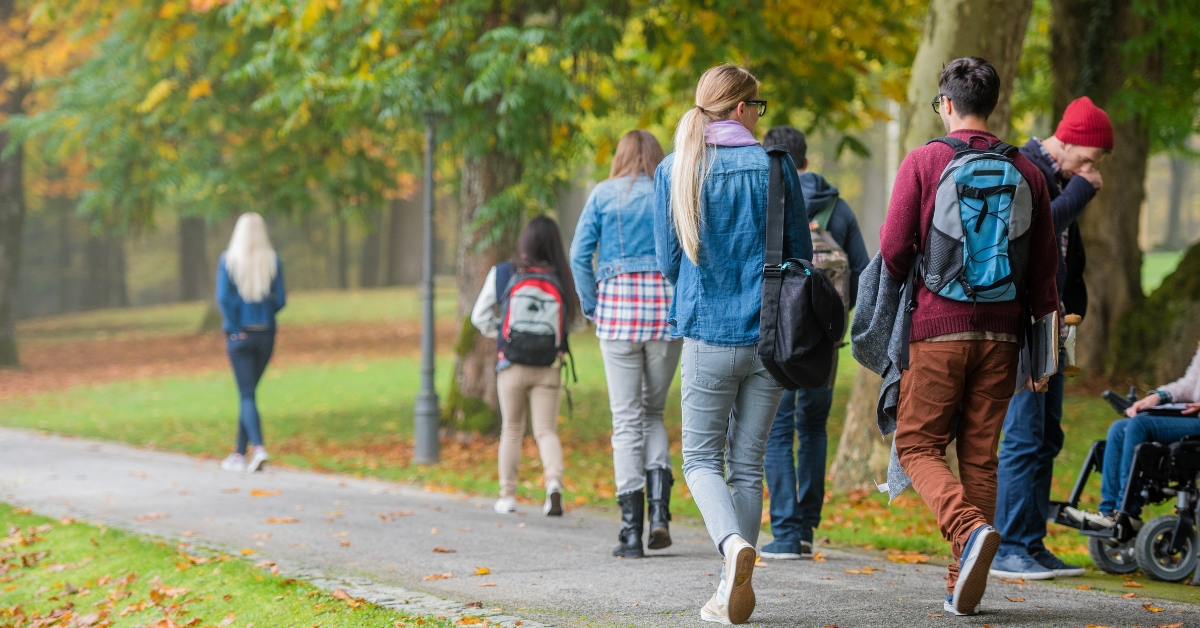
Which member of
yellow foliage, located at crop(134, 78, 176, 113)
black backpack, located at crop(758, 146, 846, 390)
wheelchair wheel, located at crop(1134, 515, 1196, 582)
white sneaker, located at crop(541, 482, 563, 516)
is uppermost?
yellow foliage, located at crop(134, 78, 176, 113)

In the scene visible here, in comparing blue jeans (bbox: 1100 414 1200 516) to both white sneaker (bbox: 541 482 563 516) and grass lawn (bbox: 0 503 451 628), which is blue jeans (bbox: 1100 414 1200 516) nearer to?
grass lawn (bbox: 0 503 451 628)

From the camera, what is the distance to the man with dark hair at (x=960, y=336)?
4.04m

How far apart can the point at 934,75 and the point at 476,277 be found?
16.7 ft

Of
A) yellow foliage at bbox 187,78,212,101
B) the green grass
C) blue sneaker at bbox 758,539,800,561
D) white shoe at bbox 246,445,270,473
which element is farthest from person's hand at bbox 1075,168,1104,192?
the green grass

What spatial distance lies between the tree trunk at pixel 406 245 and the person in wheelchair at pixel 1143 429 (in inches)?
1228

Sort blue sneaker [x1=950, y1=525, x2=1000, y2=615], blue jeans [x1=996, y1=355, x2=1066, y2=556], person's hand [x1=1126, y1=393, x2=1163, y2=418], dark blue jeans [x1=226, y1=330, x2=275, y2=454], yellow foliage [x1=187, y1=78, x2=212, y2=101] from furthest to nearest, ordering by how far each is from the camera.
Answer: yellow foliage [x1=187, y1=78, x2=212, y2=101] < dark blue jeans [x1=226, y1=330, x2=275, y2=454] < person's hand [x1=1126, y1=393, x2=1163, y2=418] < blue jeans [x1=996, y1=355, x2=1066, y2=556] < blue sneaker [x1=950, y1=525, x2=1000, y2=615]

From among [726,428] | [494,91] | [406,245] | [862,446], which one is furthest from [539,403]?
[406,245]

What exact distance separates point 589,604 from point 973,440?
1.69 m

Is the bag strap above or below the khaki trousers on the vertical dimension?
above

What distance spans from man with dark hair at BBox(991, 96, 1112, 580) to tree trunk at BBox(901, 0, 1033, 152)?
8.43 feet

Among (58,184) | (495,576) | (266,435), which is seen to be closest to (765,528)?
(495,576)

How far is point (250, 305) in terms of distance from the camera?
984 centimetres

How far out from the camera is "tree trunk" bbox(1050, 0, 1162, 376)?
500 inches

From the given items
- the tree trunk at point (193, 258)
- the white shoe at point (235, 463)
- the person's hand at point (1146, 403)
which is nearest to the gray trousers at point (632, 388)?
the person's hand at point (1146, 403)
